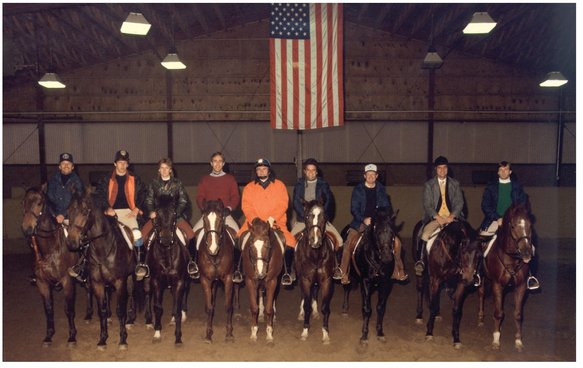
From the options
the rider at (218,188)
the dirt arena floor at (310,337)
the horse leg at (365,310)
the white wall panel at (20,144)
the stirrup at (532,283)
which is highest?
the white wall panel at (20,144)

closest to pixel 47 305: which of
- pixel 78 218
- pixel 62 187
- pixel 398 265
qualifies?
pixel 78 218

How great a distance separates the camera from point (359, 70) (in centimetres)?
1556

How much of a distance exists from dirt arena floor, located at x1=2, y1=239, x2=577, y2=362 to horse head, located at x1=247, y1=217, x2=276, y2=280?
1.11 m

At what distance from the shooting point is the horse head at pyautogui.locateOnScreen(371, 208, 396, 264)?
5.15 meters

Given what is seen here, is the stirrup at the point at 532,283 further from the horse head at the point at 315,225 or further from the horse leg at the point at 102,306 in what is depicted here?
the horse leg at the point at 102,306

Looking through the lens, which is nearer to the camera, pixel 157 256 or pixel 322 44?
pixel 157 256

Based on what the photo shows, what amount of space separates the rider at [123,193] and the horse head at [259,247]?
1.91 metres

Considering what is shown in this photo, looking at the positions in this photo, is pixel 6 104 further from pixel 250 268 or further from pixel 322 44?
pixel 250 268

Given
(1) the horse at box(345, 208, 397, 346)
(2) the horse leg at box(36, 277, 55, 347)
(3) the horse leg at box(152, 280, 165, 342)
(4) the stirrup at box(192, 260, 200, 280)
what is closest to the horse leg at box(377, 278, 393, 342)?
(1) the horse at box(345, 208, 397, 346)

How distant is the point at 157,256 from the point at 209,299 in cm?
85

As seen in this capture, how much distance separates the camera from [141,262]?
599 cm

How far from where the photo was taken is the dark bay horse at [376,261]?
5168mm

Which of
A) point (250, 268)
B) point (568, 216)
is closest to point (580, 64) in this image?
point (250, 268)

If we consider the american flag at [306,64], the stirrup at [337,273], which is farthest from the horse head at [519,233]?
the american flag at [306,64]
